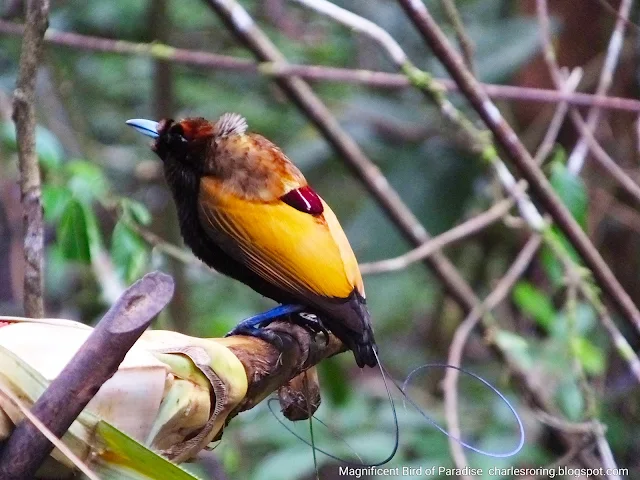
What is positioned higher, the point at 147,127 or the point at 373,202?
the point at 147,127

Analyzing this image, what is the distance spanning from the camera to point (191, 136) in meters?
1.56

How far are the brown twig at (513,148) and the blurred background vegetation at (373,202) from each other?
0.15 meters

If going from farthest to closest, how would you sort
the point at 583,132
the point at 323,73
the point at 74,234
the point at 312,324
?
the point at 583,132 < the point at 323,73 < the point at 74,234 < the point at 312,324

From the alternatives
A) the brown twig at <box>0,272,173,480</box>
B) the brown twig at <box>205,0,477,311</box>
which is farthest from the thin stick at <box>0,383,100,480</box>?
the brown twig at <box>205,0,477,311</box>

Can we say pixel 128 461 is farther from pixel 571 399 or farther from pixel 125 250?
pixel 571 399

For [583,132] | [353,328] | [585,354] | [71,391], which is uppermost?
[71,391]

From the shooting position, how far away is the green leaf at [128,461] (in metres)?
0.68

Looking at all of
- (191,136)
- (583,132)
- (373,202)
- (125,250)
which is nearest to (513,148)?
(583,132)

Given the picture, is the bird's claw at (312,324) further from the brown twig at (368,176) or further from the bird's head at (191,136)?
the brown twig at (368,176)

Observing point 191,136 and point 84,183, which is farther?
point 84,183

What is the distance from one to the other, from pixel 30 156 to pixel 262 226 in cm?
36

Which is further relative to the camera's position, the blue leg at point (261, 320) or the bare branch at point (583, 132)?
the bare branch at point (583, 132)

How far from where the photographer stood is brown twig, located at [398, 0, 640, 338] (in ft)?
5.93

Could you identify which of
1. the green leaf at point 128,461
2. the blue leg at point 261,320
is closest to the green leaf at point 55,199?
the blue leg at point 261,320
